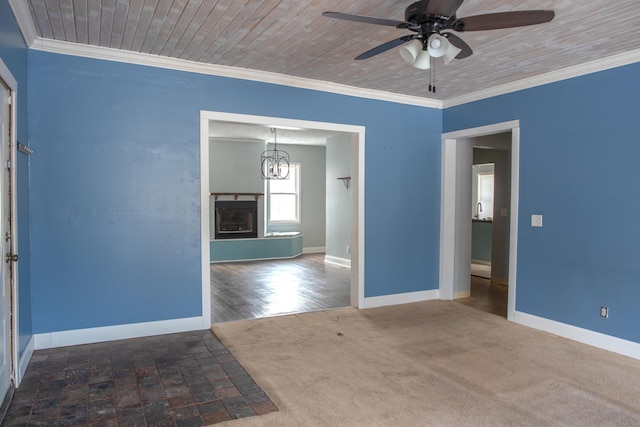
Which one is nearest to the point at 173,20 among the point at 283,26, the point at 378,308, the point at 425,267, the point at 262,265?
the point at 283,26

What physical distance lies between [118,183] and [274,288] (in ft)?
9.75

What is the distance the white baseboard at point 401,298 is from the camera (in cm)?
510

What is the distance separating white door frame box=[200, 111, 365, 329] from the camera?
4.18 m

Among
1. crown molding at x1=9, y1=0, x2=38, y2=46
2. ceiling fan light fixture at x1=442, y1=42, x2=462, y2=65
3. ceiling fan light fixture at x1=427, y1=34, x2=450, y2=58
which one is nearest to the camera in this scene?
ceiling fan light fixture at x1=427, y1=34, x2=450, y2=58

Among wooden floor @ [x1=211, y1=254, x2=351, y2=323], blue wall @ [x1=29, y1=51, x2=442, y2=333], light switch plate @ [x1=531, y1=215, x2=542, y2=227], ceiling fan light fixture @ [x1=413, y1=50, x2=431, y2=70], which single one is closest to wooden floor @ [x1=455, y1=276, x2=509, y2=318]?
light switch plate @ [x1=531, y1=215, x2=542, y2=227]

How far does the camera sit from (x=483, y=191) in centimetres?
897

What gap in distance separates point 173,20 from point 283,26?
807 mm

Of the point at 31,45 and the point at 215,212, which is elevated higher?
the point at 31,45

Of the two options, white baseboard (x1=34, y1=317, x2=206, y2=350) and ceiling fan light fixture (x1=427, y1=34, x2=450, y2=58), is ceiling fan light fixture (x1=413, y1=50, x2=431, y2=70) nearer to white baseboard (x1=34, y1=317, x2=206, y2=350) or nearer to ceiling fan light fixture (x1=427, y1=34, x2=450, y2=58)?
ceiling fan light fixture (x1=427, y1=34, x2=450, y2=58)

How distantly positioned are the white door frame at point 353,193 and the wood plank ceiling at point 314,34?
1.73 ft

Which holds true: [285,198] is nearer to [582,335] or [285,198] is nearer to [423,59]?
[582,335]

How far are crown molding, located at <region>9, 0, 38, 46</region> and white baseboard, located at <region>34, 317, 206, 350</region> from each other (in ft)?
7.98

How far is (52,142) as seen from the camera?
3564mm

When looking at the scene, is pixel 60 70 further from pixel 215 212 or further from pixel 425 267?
pixel 215 212
